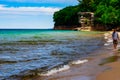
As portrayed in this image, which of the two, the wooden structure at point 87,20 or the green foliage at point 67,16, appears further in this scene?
the green foliage at point 67,16

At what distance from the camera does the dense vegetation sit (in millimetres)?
91681

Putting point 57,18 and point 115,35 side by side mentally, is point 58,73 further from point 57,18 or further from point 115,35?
point 57,18

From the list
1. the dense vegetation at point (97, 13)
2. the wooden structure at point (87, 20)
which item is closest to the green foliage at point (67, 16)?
the dense vegetation at point (97, 13)

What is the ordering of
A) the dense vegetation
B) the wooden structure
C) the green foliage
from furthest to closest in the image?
the green foliage < the wooden structure < the dense vegetation

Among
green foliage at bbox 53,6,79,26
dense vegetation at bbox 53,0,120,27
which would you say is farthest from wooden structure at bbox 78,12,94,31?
green foliage at bbox 53,6,79,26

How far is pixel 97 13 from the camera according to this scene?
10281 centimetres

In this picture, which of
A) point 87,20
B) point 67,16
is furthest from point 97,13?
point 67,16

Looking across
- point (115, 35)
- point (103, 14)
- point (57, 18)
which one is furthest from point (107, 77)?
point (57, 18)

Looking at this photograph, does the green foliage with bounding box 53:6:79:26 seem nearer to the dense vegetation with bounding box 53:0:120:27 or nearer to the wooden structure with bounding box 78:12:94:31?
the dense vegetation with bounding box 53:0:120:27

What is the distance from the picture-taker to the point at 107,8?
95062mm

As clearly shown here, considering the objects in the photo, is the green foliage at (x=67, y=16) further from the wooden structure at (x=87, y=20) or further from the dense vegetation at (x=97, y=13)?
the wooden structure at (x=87, y=20)

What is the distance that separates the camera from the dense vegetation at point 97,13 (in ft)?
301

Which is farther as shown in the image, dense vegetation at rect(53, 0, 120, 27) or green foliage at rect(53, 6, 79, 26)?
green foliage at rect(53, 6, 79, 26)

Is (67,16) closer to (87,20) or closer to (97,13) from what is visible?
(87,20)
